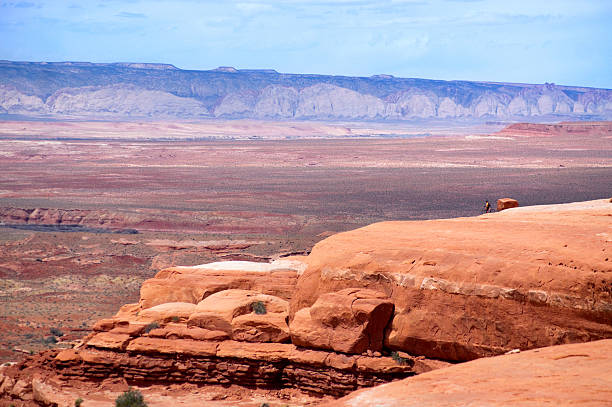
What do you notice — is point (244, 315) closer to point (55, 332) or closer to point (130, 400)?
point (130, 400)

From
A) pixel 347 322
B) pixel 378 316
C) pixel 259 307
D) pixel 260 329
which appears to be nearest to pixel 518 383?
pixel 378 316

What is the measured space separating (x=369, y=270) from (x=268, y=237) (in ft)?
117

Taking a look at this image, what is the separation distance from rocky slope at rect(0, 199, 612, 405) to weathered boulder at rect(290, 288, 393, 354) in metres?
0.02

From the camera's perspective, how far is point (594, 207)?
1914 centimetres

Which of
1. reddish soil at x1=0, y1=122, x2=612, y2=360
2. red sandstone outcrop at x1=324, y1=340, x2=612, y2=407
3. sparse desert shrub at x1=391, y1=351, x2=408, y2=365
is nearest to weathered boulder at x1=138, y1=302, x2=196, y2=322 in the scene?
sparse desert shrub at x1=391, y1=351, x2=408, y2=365

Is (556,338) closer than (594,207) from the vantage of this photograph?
Yes

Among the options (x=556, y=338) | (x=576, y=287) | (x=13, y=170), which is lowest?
(x=13, y=170)

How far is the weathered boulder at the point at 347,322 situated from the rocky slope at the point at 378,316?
0.07 feet

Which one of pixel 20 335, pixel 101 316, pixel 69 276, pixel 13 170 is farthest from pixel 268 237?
pixel 13 170

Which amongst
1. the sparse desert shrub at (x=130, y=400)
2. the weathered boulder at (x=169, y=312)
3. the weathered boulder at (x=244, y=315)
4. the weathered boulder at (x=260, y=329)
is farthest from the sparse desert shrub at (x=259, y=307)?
the sparse desert shrub at (x=130, y=400)

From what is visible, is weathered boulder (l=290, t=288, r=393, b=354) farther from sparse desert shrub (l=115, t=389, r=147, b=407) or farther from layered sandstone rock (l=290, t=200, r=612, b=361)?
sparse desert shrub (l=115, t=389, r=147, b=407)

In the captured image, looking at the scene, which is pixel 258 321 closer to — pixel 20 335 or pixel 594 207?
pixel 594 207

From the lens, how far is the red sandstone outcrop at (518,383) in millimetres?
9430

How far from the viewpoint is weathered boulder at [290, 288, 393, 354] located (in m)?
14.2
